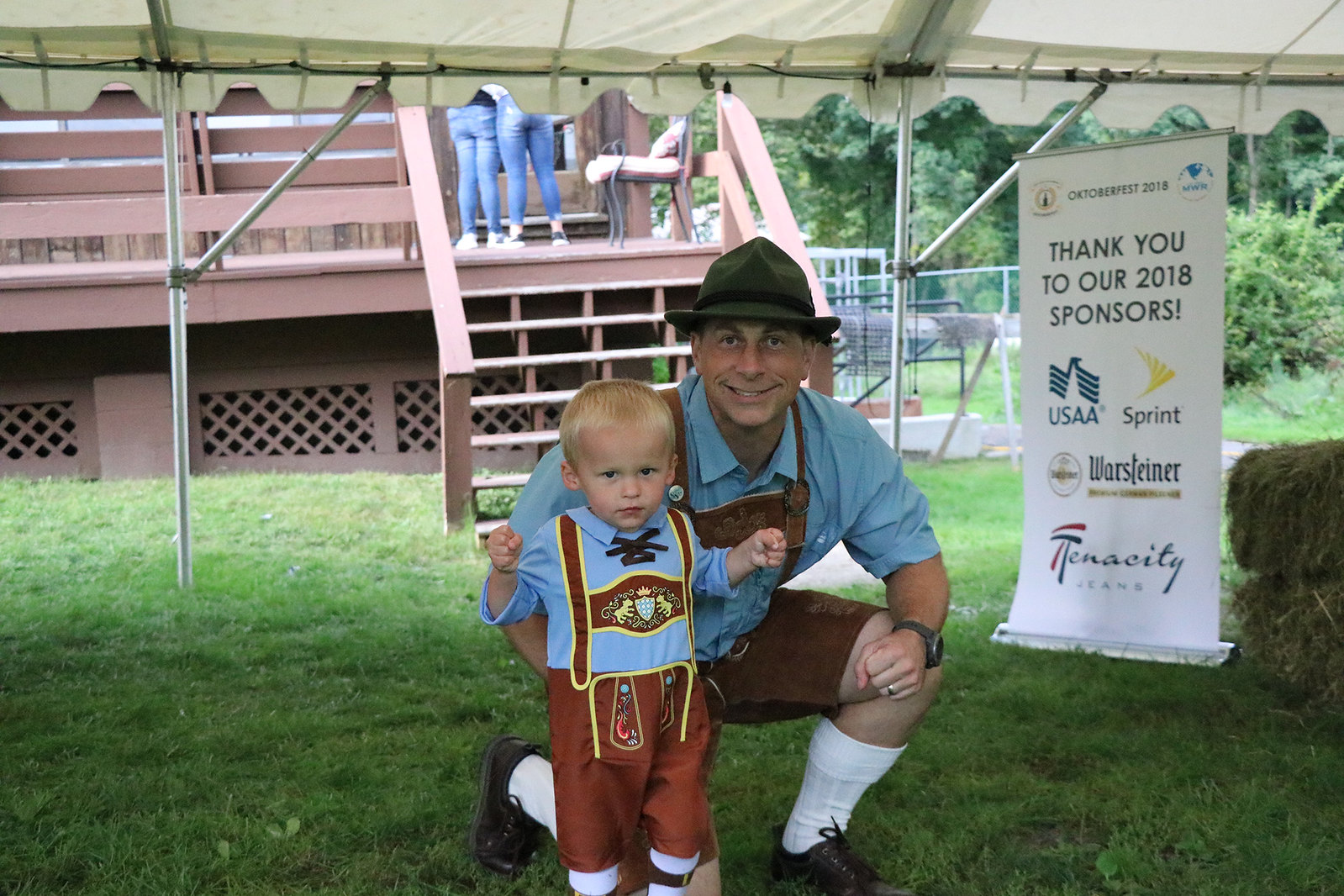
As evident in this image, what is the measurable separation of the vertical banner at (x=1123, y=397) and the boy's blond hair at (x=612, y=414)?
3405 mm

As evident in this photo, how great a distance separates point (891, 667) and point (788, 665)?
47 centimetres

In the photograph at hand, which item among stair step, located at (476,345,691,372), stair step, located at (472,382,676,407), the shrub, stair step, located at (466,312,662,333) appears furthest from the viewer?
the shrub

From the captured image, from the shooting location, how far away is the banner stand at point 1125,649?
5.14m

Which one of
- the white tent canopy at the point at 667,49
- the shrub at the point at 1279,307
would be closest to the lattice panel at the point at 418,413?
the white tent canopy at the point at 667,49

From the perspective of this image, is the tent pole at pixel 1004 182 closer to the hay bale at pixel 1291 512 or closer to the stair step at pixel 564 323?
the hay bale at pixel 1291 512

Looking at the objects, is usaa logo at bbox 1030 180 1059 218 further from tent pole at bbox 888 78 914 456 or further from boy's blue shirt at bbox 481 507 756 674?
boy's blue shirt at bbox 481 507 756 674

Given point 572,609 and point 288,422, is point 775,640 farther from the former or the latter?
point 288,422

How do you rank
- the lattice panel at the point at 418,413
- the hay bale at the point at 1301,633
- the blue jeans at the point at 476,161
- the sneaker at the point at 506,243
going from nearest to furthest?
the hay bale at the point at 1301,633 < the blue jeans at the point at 476,161 < the sneaker at the point at 506,243 < the lattice panel at the point at 418,413

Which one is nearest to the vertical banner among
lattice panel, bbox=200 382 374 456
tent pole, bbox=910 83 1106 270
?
tent pole, bbox=910 83 1106 270

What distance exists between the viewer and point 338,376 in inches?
400

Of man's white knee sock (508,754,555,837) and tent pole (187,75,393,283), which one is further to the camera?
tent pole (187,75,393,283)

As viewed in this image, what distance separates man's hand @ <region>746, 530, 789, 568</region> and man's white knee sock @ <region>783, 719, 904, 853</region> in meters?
0.70

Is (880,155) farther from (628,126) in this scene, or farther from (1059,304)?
(1059,304)

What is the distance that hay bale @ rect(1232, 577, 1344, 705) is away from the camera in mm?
4281
